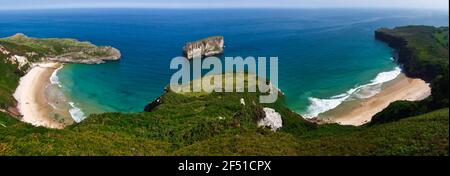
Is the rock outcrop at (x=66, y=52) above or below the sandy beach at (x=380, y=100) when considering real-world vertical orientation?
above

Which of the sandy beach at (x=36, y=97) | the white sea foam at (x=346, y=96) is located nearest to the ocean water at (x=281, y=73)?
the white sea foam at (x=346, y=96)

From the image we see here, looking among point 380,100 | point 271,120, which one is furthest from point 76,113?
point 380,100

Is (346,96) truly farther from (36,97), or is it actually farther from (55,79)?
(55,79)

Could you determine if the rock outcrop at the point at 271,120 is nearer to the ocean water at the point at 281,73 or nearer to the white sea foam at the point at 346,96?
the white sea foam at the point at 346,96

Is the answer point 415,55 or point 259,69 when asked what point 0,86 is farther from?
point 415,55

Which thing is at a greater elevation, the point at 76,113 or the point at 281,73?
the point at 281,73
